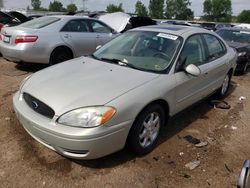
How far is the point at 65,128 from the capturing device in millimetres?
3096

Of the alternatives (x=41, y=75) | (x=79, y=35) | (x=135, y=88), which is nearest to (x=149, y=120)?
(x=135, y=88)

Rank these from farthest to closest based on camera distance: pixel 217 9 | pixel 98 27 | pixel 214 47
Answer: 1. pixel 217 9
2. pixel 98 27
3. pixel 214 47

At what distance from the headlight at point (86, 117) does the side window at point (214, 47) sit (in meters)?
2.62

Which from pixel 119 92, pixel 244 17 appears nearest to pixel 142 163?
pixel 119 92

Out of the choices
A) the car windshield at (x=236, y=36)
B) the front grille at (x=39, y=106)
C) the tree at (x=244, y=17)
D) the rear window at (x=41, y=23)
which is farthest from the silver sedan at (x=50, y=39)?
the tree at (x=244, y=17)

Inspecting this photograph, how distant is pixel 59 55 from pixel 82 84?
162 inches

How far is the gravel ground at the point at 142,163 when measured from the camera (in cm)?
328

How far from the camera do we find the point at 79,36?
25.7 ft

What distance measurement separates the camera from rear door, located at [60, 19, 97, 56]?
757 cm

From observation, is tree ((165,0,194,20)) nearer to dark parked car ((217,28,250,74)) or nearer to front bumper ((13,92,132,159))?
dark parked car ((217,28,250,74))

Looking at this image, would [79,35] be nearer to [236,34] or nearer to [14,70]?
[14,70]

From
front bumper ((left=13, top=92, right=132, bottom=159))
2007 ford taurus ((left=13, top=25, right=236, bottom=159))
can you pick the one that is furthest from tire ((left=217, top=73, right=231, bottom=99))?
front bumper ((left=13, top=92, right=132, bottom=159))

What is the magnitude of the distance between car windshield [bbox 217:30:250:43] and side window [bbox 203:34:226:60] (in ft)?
15.1

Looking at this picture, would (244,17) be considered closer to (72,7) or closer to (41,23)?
(72,7)
